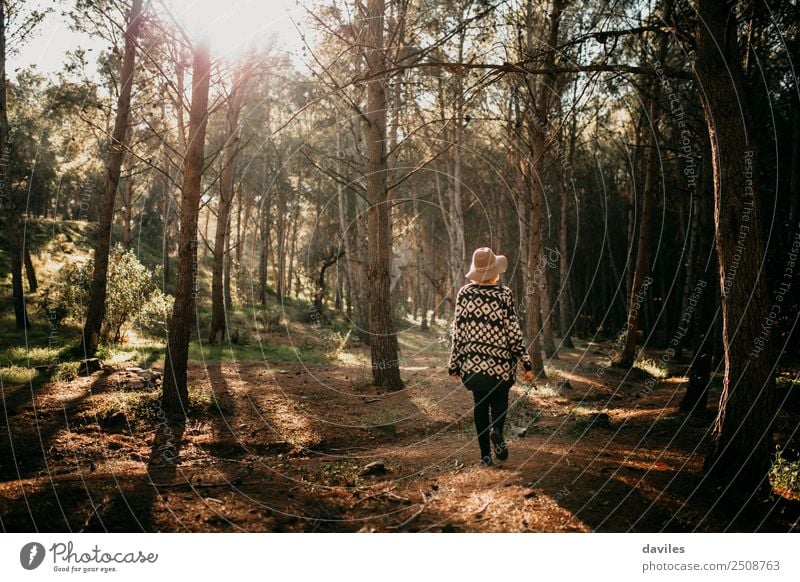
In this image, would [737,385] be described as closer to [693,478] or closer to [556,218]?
[693,478]

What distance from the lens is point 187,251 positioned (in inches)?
329

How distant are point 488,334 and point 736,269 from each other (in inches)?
98.0

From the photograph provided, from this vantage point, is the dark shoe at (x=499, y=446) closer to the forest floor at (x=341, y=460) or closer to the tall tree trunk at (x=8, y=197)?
the forest floor at (x=341, y=460)

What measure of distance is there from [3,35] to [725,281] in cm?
1746

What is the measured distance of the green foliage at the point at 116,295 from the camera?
13.9 metres

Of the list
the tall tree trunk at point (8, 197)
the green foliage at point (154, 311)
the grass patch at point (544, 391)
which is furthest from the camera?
the green foliage at point (154, 311)

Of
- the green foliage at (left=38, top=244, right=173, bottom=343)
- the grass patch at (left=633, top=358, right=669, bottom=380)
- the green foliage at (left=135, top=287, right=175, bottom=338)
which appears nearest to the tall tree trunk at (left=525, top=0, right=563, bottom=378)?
the grass patch at (left=633, top=358, right=669, bottom=380)

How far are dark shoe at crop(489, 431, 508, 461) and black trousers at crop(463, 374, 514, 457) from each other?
0.14 feet

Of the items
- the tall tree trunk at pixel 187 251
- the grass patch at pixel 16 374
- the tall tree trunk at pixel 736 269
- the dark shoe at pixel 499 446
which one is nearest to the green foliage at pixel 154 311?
the grass patch at pixel 16 374

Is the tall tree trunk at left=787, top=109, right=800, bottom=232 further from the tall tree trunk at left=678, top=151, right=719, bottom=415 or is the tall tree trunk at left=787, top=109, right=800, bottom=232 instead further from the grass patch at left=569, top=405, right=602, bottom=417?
the grass patch at left=569, top=405, right=602, bottom=417

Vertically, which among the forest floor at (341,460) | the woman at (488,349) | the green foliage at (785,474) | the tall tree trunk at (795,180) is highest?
the tall tree trunk at (795,180)

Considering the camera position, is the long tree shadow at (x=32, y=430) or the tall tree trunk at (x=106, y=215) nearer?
the long tree shadow at (x=32, y=430)

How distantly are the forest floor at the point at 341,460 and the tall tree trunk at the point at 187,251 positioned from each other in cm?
45

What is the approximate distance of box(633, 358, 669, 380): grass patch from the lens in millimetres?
13917
